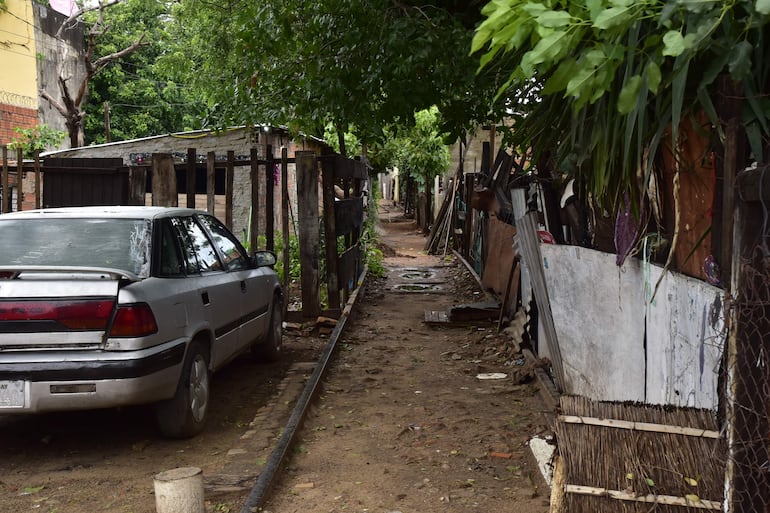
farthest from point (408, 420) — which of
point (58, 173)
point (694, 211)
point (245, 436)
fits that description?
point (58, 173)

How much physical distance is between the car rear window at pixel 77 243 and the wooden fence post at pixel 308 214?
4040mm

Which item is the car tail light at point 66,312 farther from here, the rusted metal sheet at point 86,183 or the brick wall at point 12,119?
the brick wall at point 12,119

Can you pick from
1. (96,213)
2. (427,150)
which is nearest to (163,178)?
(96,213)

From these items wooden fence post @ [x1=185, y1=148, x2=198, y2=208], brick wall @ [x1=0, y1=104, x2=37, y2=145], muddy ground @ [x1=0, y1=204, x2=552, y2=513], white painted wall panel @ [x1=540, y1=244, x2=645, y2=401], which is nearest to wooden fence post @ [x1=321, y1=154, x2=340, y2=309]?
muddy ground @ [x1=0, y1=204, x2=552, y2=513]

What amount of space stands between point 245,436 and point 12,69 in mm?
16452

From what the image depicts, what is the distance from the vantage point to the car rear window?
17.9 ft

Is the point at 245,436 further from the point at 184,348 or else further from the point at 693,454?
the point at 693,454

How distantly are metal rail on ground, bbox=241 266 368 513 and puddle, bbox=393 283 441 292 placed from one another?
612 cm

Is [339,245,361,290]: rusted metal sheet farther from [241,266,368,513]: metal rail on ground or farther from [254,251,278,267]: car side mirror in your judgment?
[254,251,278,267]: car side mirror

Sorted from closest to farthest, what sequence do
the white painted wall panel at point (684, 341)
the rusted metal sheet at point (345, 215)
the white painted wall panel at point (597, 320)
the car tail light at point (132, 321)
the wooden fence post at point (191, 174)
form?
the white painted wall panel at point (684, 341) < the white painted wall panel at point (597, 320) < the car tail light at point (132, 321) < the wooden fence post at point (191, 174) < the rusted metal sheet at point (345, 215)

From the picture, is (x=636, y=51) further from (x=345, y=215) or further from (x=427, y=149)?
(x=427, y=149)

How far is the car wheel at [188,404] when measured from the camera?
18.0ft

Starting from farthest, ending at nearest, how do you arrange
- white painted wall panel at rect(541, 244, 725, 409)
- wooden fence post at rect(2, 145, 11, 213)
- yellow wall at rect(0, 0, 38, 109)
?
yellow wall at rect(0, 0, 38, 109)
wooden fence post at rect(2, 145, 11, 213)
white painted wall panel at rect(541, 244, 725, 409)

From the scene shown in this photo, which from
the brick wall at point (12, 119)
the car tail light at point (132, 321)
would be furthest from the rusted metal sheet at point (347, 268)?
the brick wall at point (12, 119)
